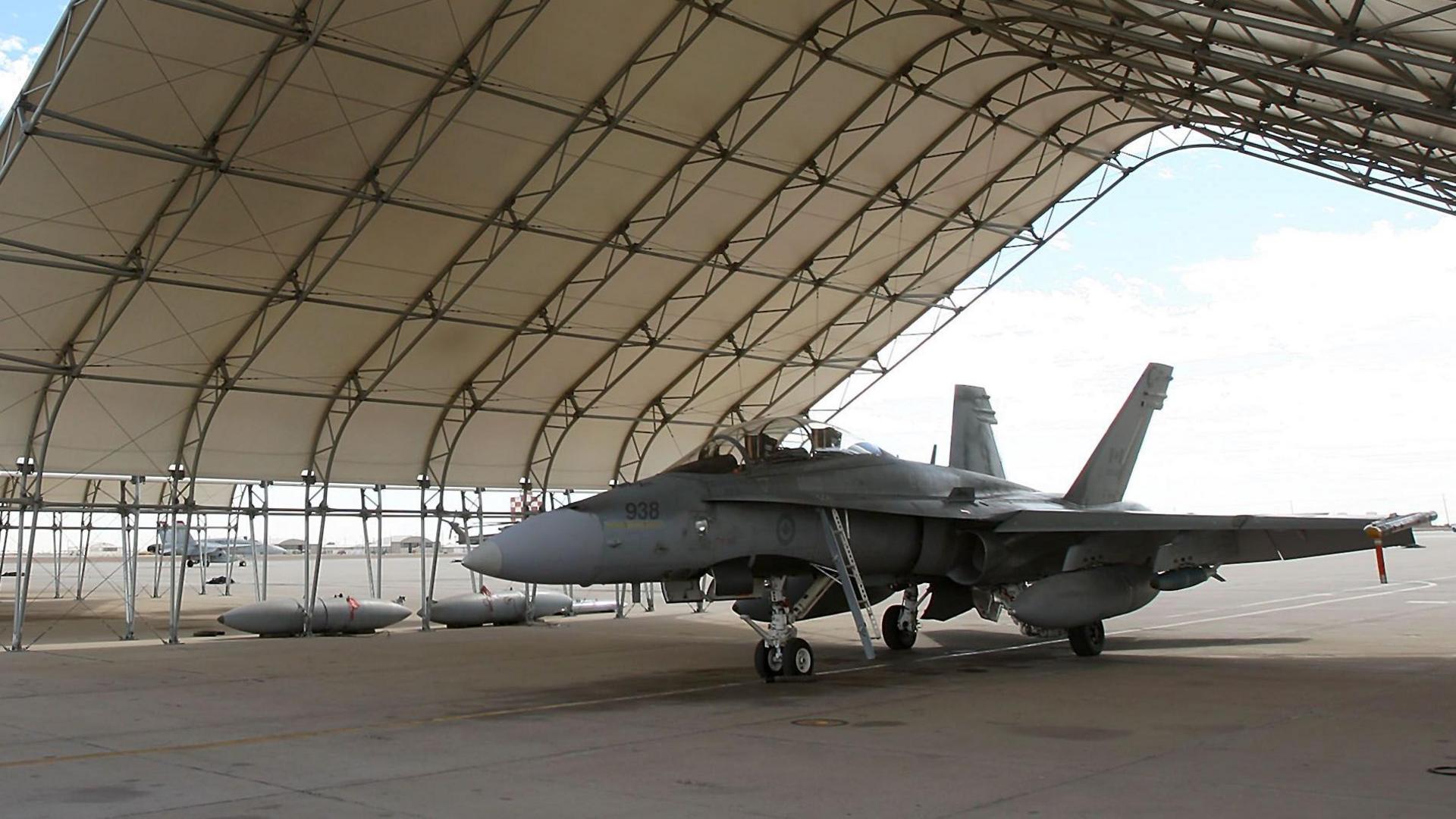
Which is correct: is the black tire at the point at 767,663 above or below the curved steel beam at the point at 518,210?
below

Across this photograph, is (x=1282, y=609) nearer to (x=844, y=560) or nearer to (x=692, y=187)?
(x=844, y=560)

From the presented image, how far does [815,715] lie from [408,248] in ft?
39.0

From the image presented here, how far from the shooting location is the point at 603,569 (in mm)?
10688

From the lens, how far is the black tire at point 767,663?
11711 millimetres

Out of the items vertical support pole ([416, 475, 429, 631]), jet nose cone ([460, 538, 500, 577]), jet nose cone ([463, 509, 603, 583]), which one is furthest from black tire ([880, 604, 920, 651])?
vertical support pole ([416, 475, 429, 631])

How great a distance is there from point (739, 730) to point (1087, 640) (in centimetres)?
725

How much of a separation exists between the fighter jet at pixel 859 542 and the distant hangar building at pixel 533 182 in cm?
564

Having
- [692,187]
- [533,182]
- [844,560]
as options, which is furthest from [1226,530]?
[533,182]

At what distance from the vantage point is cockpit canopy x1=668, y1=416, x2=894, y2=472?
1205 centimetres

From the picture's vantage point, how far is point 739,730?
8711 millimetres

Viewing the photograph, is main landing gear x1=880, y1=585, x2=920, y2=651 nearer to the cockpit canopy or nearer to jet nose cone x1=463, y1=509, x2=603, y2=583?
the cockpit canopy

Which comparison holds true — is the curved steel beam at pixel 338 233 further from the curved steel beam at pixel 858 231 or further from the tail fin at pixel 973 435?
the tail fin at pixel 973 435

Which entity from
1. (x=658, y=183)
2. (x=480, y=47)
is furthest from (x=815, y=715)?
(x=658, y=183)

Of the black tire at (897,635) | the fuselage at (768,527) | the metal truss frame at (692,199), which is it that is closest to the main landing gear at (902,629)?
the black tire at (897,635)
